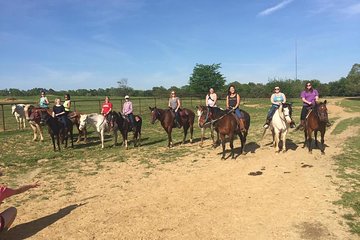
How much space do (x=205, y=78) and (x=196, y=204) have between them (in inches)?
2857

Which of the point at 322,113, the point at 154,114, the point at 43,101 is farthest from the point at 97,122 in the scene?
the point at 322,113

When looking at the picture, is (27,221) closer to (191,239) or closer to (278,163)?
(191,239)

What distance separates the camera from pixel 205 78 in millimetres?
78188

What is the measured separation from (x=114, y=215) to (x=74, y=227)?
808mm

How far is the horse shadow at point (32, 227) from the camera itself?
5549 millimetres

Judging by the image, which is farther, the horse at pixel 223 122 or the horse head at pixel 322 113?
the horse at pixel 223 122

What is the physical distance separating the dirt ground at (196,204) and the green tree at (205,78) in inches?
2675

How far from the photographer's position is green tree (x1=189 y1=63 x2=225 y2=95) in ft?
255

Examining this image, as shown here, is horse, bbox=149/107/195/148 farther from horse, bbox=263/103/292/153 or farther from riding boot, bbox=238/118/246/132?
horse, bbox=263/103/292/153

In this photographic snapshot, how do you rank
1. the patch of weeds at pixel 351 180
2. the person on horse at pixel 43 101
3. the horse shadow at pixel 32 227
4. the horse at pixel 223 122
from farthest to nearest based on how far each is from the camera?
the person on horse at pixel 43 101 → the horse at pixel 223 122 → the patch of weeds at pixel 351 180 → the horse shadow at pixel 32 227

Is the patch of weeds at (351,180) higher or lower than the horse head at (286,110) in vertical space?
lower

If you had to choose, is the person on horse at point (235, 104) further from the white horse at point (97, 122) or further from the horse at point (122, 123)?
the white horse at point (97, 122)

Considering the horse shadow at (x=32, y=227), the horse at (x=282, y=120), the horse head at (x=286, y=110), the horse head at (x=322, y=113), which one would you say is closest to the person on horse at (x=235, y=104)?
the horse at (x=282, y=120)

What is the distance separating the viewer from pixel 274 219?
5973 mm
